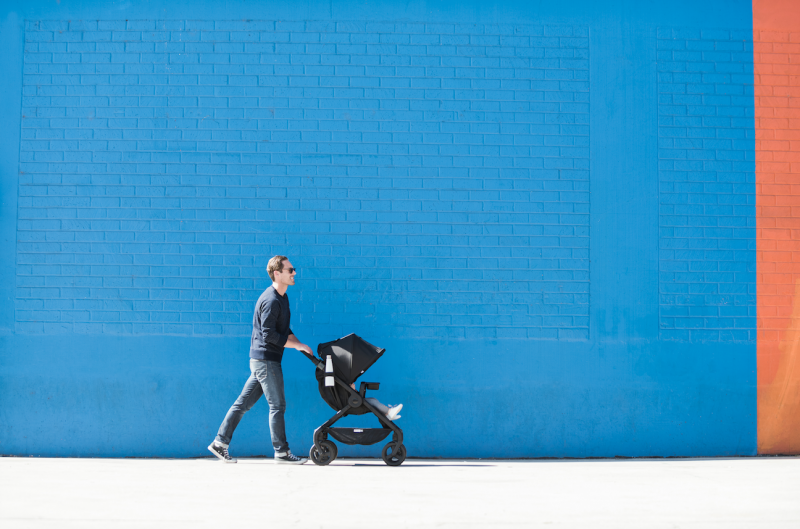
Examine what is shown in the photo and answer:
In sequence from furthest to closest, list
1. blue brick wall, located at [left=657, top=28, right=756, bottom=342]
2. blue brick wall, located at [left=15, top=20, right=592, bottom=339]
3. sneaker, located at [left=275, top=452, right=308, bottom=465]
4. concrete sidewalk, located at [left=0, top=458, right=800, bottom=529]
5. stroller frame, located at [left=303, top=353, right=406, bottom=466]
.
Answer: blue brick wall, located at [left=657, top=28, right=756, bottom=342] → blue brick wall, located at [left=15, top=20, right=592, bottom=339] → sneaker, located at [left=275, top=452, right=308, bottom=465] → stroller frame, located at [left=303, top=353, right=406, bottom=466] → concrete sidewalk, located at [left=0, top=458, right=800, bottom=529]

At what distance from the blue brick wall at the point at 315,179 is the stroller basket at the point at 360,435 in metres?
1.04

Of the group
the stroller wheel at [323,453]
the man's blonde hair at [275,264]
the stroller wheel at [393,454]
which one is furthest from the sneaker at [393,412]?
the man's blonde hair at [275,264]

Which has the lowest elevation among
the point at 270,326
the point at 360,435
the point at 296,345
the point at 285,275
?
the point at 360,435

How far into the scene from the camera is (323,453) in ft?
19.2

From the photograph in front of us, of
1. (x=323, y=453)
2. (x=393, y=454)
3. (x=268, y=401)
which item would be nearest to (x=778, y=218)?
(x=393, y=454)

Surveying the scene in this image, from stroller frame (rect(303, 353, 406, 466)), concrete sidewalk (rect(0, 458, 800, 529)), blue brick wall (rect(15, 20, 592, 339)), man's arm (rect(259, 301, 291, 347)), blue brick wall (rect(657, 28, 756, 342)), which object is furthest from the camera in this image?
blue brick wall (rect(657, 28, 756, 342))

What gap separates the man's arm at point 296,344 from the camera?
5812mm

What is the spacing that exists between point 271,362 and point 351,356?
2.52 ft

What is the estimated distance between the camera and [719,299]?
21.7ft

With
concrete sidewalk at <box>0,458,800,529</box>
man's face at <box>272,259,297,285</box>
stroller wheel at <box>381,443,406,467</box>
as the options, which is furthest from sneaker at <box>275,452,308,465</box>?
man's face at <box>272,259,297,285</box>

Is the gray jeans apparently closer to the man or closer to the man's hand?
the man

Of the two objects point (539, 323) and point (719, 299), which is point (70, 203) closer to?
point (539, 323)

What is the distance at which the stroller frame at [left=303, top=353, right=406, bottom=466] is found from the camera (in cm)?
573

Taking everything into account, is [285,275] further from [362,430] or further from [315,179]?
[362,430]
